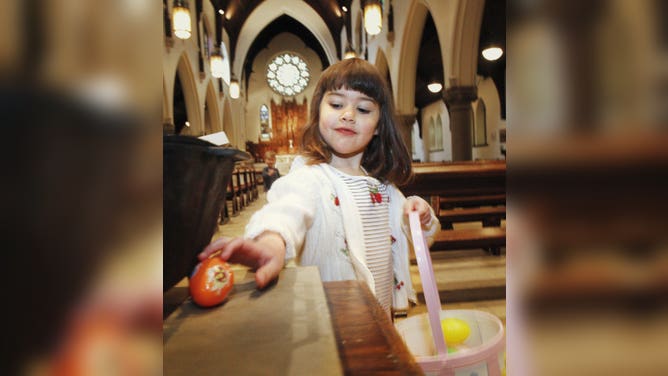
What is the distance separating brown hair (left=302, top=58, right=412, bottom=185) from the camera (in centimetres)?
114

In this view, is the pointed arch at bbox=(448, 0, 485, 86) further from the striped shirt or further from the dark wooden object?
the dark wooden object

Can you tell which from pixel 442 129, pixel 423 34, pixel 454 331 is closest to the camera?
pixel 454 331

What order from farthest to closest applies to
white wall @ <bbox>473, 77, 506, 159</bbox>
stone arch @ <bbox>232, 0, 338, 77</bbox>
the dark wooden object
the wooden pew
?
stone arch @ <bbox>232, 0, 338, 77</bbox>, white wall @ <bbox>473, 77, 506, 159</bbox>, the wooden pew, the dark wooden object

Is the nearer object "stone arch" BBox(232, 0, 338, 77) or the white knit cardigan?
the white knit cardigan

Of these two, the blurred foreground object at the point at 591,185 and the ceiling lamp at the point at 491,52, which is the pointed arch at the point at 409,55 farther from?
the blurred foreground object at the point at 591,185

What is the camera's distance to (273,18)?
15359 mm

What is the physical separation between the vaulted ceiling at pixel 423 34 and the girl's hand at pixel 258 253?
137 inches

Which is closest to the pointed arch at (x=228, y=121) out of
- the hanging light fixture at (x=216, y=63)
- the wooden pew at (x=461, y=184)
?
the hanging light fixture at (x=216, y=63)

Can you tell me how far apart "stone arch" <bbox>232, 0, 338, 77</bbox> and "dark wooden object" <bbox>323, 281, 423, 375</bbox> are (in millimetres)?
14798

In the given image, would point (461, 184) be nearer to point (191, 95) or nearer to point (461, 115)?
point (461, 115)

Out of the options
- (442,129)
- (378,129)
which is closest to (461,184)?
(378,129)

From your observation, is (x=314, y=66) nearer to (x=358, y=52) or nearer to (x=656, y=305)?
(x=358, y=52)

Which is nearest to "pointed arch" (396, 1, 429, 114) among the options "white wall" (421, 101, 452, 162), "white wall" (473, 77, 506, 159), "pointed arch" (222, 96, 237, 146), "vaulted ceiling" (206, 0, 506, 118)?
"vaulted ceiling" (206, 0, 506, 118)

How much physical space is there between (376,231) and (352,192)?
143 millimetres
